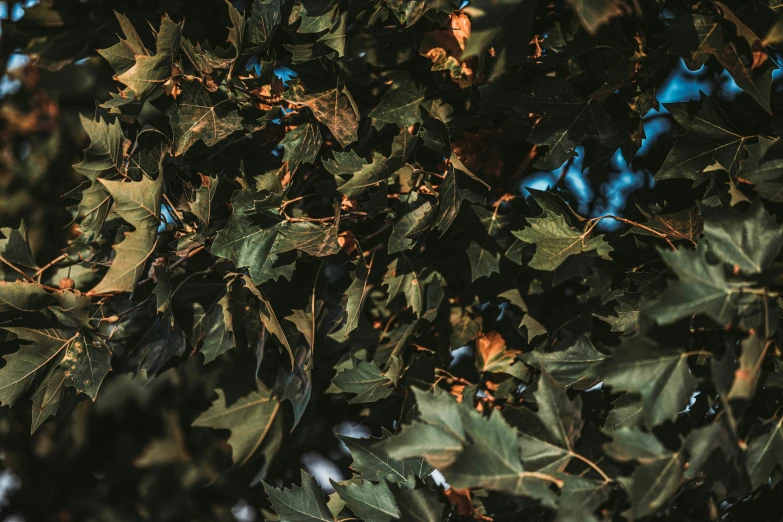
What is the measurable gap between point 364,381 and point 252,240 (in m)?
0.30

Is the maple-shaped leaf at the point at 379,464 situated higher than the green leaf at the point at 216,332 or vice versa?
the green leaf at the point at 216,332

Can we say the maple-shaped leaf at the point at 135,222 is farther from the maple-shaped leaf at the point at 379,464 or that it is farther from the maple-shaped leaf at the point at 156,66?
the maple-shaped leaf at the point at 379,464

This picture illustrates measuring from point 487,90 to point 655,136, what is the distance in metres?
0.48

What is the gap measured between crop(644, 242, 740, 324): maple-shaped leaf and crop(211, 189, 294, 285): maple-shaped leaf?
1.99 ft

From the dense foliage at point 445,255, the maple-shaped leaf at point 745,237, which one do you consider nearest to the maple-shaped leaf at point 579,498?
the dense foliage at point 445,255

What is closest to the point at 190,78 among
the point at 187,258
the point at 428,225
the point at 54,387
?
the point at 187,258

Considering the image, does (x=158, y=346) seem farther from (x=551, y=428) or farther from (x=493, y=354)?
(x=551, y=428)

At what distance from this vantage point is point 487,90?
1.18 m

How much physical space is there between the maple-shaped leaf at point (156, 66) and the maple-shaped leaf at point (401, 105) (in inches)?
13.1

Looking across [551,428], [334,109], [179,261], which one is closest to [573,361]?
[551,428]

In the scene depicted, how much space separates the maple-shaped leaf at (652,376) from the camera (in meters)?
0.83

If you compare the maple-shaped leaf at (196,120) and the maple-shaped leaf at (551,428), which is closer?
the maple-shaped leaf at (551,428)

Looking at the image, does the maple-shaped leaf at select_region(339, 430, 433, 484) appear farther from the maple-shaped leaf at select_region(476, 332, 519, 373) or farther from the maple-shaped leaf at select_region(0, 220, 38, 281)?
the maple-shaped leaf at select_region(0, 220, 38, 281)

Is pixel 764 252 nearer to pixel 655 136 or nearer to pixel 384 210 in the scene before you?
pixel 384 210
